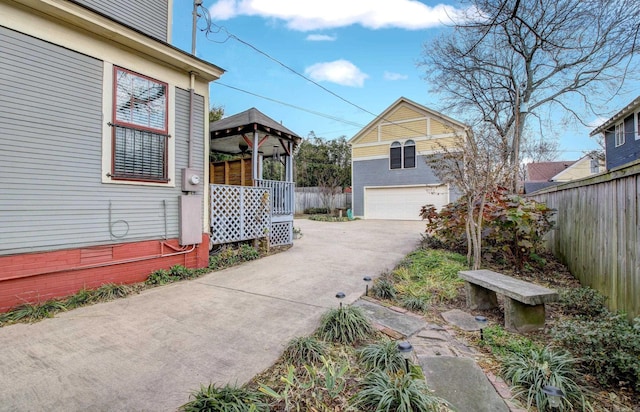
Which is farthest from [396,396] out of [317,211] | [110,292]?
[317,211]

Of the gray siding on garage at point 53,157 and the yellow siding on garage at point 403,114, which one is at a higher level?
the yellow siding on garage at point 403,114

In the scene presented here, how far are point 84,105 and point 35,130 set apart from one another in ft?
2.29

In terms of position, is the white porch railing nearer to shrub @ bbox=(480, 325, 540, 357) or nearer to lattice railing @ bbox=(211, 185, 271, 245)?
lattice railing @ bbox=(211, 185, 271, 245)

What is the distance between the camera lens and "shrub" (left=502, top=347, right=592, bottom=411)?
197cm

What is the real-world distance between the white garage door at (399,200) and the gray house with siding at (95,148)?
1295 cm

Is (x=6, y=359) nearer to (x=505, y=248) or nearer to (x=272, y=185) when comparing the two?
(x=272, y=185)

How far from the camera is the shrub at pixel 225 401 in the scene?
1.88 meters

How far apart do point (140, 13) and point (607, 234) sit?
790cm

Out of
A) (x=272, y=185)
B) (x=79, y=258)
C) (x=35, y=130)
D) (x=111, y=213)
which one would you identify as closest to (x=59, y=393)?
(x=79, y=258)

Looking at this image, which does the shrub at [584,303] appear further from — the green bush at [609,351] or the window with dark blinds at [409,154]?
the window with dark blinds at [409,154]

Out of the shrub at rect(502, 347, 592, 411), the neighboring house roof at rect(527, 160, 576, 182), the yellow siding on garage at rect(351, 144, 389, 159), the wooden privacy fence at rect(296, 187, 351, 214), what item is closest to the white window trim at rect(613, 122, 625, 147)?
the yellow siding on garage at rect(351, 144, 389, 159)

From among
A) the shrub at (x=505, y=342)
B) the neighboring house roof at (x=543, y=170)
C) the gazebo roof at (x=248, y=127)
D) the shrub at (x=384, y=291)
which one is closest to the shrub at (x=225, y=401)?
the shrub at (x=505, y=342)

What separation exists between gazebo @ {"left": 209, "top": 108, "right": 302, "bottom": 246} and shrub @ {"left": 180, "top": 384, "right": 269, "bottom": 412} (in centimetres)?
437

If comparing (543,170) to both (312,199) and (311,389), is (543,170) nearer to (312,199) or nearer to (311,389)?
(312,199)
